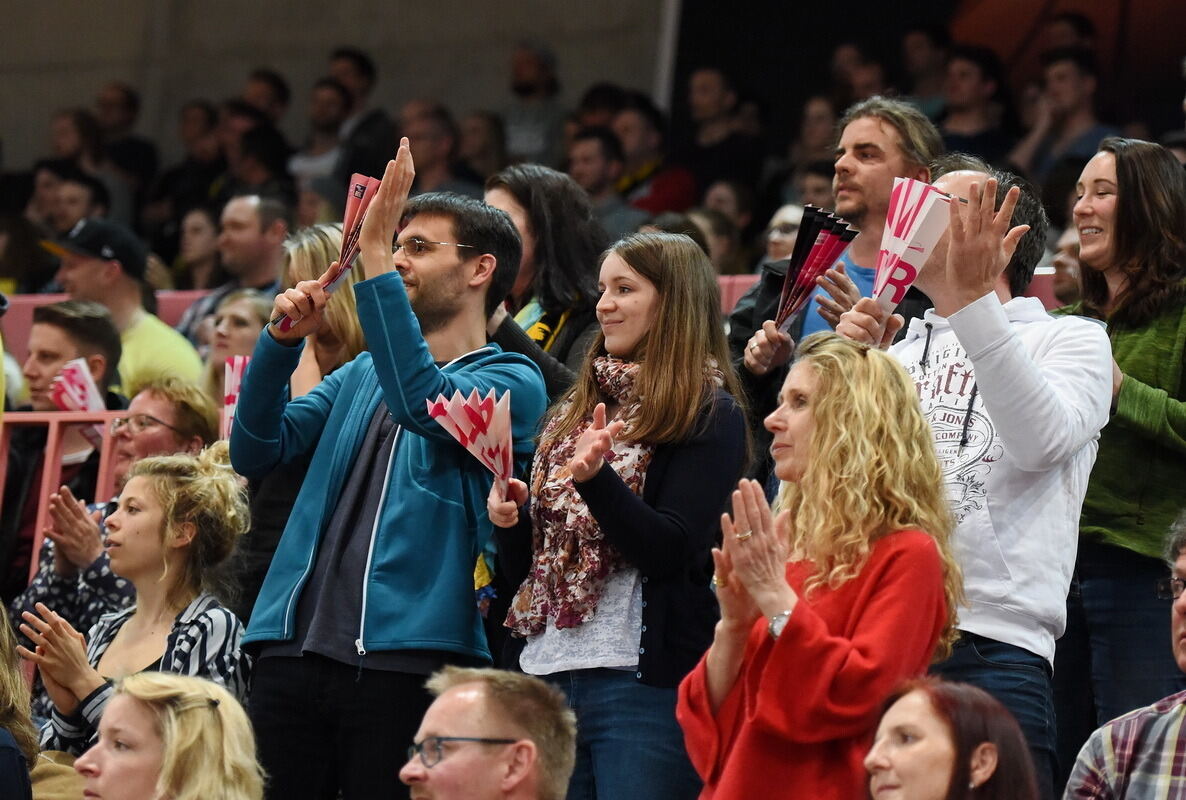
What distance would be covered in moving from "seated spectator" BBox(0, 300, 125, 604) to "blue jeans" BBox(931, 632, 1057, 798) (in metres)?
3.05

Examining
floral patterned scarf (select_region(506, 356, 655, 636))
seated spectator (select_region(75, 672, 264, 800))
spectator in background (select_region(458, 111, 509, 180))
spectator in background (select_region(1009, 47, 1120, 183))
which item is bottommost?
seated spectator (select_region(75, 672, 264, 800))

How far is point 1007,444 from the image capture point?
3729mm

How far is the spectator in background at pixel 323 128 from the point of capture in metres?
10.7

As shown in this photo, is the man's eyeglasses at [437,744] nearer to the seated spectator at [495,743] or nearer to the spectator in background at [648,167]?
the seated spectator at [495,743]

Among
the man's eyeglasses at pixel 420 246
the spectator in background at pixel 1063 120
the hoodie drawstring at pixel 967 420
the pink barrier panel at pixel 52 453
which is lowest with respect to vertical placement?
the pink barrier panel at pixel 52 453

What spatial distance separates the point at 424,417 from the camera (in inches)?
160

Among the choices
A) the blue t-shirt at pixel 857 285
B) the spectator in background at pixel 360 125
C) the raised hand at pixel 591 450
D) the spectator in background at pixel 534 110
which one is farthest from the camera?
the spectator in background at pixel 534 110

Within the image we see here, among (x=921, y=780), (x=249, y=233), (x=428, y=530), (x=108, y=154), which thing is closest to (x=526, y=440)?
(x=428, y=530)

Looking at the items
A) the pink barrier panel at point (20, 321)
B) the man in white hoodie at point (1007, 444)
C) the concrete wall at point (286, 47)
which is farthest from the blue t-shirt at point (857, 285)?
the concrete wall at point (286, 47)

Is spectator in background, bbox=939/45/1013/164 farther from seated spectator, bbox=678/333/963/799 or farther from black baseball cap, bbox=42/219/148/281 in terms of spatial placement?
seated spectator, bbox=678/333/963/799

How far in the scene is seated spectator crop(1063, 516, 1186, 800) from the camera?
3549 mm

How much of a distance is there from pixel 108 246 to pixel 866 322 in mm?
4867

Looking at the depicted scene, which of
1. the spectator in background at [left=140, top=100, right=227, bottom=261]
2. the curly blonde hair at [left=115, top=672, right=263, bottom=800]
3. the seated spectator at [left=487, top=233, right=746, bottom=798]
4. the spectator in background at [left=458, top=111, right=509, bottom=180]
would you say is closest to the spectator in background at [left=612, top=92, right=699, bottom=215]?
the spectator in background at [left=458, top=111, right=509, bottom=180]

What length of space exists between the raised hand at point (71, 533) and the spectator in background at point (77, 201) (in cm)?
587
